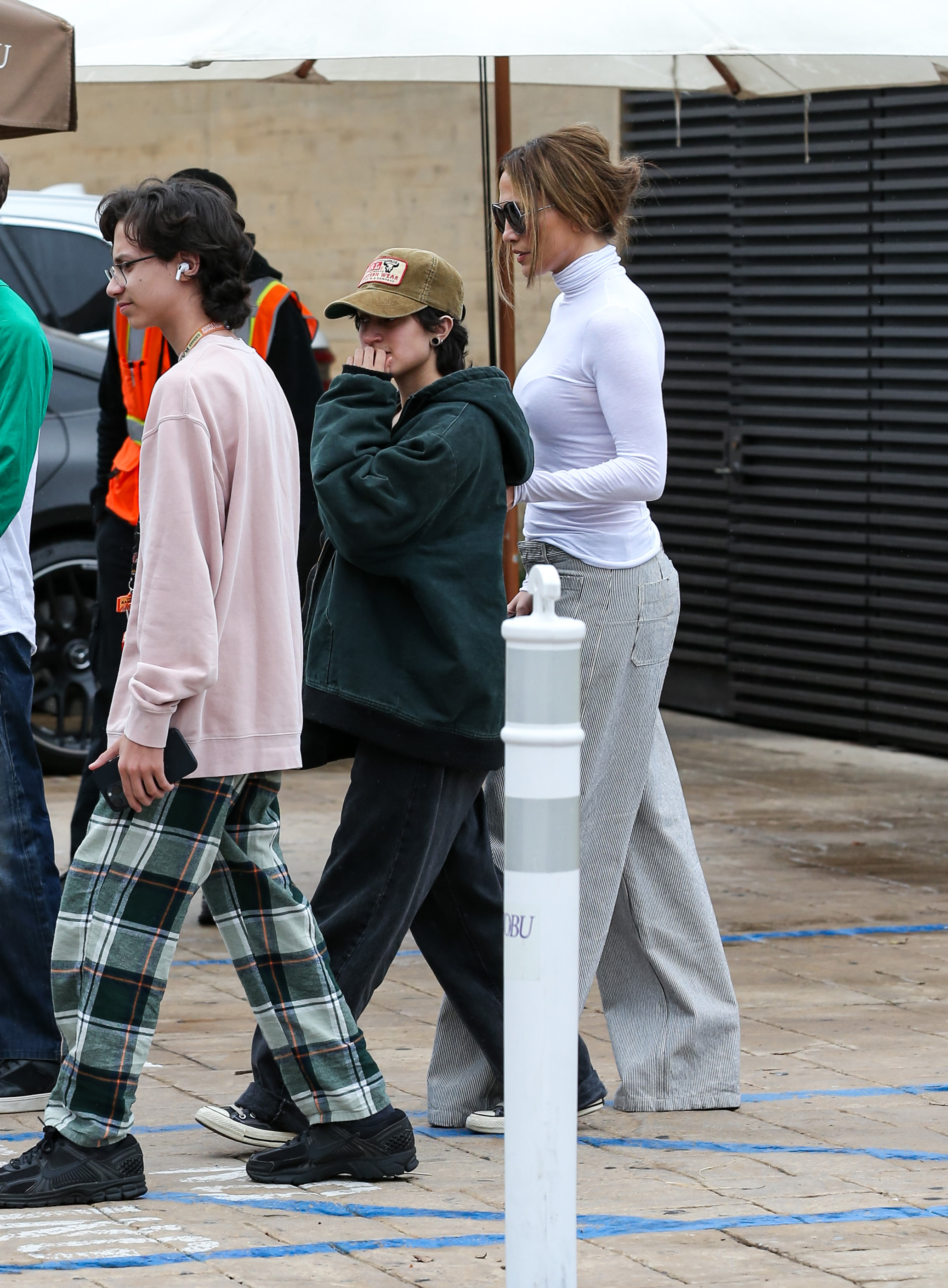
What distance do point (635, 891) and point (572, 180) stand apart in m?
1.54

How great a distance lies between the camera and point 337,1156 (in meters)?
4.30

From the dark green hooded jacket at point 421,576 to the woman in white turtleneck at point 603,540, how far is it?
0.99 feet

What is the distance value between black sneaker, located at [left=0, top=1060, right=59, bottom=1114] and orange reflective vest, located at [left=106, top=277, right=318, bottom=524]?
1585mm

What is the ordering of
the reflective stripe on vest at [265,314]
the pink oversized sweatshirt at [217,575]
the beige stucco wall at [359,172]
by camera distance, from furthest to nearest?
the beige stucco wall at [359,172] → the reflective stripe on vest at [265,314] → the pink oversized sweatshirt at [217,575]

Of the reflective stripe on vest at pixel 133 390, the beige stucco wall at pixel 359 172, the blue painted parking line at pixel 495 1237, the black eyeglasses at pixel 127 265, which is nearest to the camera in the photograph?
the blue painted parking line at pixel 495 1237

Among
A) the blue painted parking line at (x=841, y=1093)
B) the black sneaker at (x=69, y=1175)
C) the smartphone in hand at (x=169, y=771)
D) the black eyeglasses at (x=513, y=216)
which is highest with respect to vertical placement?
the black eyeglasses at (x=513, y=216)

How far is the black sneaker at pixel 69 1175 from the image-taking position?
4.08m

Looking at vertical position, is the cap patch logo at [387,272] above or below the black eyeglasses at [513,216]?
below

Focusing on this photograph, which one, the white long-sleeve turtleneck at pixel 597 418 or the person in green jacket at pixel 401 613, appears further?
the white long-sleeve turtleneck at pixel 597 418

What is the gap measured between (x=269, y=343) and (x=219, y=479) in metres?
2.16

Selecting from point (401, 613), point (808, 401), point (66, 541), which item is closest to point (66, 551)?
point (66, 541)

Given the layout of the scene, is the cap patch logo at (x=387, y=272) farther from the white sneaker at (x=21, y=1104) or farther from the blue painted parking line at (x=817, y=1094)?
the white sneaker at (x=21, y=1104)

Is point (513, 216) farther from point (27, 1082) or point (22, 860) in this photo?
point (27, 1082)

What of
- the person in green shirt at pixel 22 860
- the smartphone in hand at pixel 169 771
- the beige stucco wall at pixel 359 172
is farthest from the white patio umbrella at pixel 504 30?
the beige stucco wall at pixel 359 172
